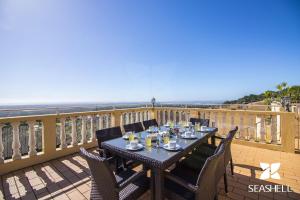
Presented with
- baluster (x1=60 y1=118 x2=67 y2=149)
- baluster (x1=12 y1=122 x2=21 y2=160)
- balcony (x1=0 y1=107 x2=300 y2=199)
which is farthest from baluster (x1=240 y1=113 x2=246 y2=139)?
baluster (x1=12 y1=122 x2=21 y2=160)

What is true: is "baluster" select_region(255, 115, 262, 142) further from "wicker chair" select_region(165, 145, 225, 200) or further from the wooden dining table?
"wicker chair" select_region(165, 145, 225, 200)

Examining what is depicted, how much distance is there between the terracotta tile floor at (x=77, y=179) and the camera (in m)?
1.97

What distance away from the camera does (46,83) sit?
8531 millimetres

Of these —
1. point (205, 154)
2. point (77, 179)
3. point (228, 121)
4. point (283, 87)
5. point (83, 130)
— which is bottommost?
point (77, 179)

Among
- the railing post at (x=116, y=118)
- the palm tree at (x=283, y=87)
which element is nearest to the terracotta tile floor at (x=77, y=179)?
the railing post at (x=116, y=118)

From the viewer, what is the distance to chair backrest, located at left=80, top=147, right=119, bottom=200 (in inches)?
46.3

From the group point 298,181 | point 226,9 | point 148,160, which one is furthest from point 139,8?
point 298,181

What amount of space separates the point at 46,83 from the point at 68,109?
6.71 metres

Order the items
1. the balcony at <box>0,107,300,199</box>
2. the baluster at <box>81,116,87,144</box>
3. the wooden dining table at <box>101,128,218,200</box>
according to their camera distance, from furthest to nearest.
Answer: the baluster at <box>81,116,87,144</box> < the balcony at <box>0,107,300,199</box> < the wooden dining table at <box>101,128,218,200</box>

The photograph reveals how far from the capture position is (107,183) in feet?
4.12

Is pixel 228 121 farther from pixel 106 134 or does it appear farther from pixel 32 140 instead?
pixel 32 140

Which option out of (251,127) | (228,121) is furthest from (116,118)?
(251,127)

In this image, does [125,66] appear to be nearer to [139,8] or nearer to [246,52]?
[139,8]

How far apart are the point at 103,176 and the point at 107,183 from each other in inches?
2.8
